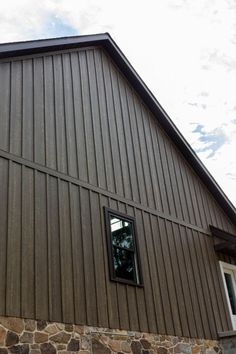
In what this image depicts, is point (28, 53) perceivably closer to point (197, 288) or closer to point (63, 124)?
point (63, 124)

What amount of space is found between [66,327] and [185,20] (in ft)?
31.8

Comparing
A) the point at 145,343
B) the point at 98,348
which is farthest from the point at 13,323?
the point at 145,343

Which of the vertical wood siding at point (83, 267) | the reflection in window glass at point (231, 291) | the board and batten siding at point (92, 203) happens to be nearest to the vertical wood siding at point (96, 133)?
the board and batten siding at point (92, 203)

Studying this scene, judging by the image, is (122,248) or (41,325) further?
(122,248)

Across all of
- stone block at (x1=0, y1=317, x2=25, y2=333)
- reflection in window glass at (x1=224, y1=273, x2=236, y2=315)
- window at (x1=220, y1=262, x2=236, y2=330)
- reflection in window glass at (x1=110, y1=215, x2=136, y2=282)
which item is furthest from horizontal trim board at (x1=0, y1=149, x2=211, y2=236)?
stone block at (x1=0, y1=317, x2=25, y2=333)

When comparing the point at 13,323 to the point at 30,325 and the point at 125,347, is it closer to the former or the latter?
the point at 30,325

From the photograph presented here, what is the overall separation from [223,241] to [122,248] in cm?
472

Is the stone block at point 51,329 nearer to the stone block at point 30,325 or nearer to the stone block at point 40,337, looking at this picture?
the stone block at point 40,337

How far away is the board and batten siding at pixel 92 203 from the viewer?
7879 millimetres

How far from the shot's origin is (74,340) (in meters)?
7.75

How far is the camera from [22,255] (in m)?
7.58

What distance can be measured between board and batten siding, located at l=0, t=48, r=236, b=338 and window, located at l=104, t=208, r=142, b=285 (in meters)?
0.18

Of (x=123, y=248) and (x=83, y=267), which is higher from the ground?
(x=123, y=248)

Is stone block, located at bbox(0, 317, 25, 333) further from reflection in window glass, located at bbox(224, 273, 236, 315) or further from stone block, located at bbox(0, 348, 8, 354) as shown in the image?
reflection in window glass, located at bbox(224, 273, 236, 315)
